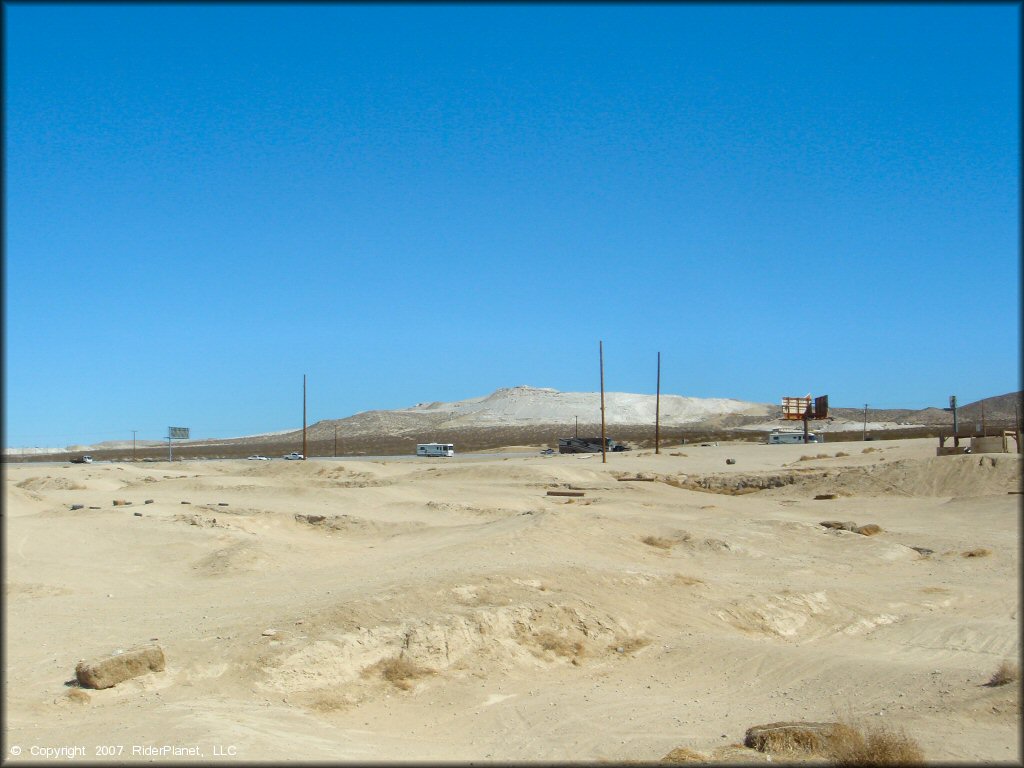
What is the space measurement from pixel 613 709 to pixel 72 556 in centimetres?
1467

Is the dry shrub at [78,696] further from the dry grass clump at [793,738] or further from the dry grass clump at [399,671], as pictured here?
the dry grass clump at [793,738]

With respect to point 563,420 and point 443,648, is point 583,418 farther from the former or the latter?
point 443,648

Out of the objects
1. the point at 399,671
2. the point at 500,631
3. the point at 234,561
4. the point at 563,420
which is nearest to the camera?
the point at 399,671

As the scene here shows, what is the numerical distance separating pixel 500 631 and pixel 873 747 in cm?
677

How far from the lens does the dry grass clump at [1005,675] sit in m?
11.4

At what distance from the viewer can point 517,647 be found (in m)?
14.2

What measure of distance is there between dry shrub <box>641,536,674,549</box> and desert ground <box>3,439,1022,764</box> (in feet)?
0.37

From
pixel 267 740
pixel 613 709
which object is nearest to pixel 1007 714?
pixel 613 709

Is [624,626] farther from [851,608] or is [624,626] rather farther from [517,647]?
[851,608]

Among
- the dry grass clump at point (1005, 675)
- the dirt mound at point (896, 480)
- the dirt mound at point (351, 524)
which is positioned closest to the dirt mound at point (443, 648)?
the dry grass clump at point (1005, 675)

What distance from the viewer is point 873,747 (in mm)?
8953

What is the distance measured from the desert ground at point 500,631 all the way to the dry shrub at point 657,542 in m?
0.11

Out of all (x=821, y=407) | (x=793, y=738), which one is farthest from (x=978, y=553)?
(x=821, y=407)

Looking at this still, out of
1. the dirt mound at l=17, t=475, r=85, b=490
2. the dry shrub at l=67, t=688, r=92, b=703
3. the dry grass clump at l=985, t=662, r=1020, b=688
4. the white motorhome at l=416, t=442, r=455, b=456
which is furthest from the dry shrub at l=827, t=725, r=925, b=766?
the white motorhome at l=416, t=442, r=455, b=456
